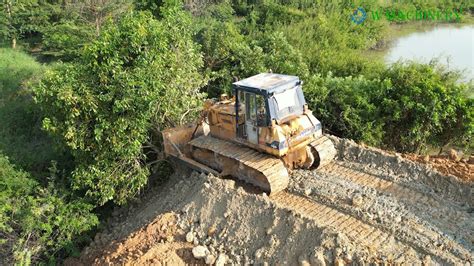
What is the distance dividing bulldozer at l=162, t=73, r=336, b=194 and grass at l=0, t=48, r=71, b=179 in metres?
3.81

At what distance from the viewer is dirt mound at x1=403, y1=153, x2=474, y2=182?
32.1ft

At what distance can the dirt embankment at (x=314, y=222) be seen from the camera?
7.29 meters

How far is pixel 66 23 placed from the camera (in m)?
20.7

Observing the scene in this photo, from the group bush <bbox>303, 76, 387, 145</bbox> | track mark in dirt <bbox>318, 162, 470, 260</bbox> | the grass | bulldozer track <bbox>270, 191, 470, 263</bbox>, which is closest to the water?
bush <bbox>303, 76, 387, 145</bbox>

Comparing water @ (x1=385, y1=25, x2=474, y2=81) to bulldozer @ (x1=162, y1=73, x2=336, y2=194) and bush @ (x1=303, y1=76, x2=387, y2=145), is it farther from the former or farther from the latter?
bulldozer @ (x1=162, y1=73, x2=336, y2=194)

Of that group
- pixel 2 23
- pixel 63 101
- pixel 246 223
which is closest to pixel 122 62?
pixel 63 101

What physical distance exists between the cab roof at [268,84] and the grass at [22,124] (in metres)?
5.32

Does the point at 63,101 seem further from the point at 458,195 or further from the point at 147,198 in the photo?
the point at 458,195

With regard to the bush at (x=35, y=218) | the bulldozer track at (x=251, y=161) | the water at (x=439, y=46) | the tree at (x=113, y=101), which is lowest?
the water at (x=439, y=46)

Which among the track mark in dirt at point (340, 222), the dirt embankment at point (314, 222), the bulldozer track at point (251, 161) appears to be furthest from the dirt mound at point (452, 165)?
the bulldozer track at point (251, 161)

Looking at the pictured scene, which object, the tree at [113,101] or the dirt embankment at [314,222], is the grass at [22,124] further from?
the dirt embankment at [314,222]

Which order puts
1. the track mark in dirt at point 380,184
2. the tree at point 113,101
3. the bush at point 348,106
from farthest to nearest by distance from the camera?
the bush at point 348,106, the tree at point 113,101, the track mark in dirt at point 380,184

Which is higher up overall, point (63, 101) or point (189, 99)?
point (63, 101)

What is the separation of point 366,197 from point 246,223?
253 centimetres
